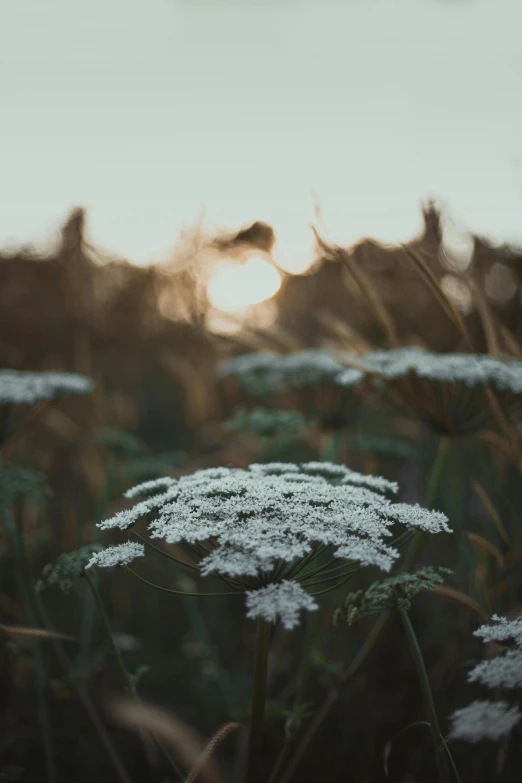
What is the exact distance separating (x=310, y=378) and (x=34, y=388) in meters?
1.59

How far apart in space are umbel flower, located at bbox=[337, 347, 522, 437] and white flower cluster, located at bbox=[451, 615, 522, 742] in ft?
4.12

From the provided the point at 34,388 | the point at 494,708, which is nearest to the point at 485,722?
the point at 494,708

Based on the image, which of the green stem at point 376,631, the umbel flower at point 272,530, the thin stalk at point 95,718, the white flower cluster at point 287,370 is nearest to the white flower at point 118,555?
the umbel flower at point 272,530

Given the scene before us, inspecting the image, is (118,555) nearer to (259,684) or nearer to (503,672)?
(259,684)

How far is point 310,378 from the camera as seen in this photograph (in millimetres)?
3479

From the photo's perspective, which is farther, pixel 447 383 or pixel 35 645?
pixel 447 383

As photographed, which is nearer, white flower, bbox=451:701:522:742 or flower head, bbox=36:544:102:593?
white flower, bbox=451:701:522:742

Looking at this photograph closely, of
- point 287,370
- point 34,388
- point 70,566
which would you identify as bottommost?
point 70,566

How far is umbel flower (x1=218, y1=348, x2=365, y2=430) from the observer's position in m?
3.51

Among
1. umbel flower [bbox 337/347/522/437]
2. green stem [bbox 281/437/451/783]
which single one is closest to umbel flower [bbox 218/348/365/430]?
umbel flower [bbox 337/347/522/437]

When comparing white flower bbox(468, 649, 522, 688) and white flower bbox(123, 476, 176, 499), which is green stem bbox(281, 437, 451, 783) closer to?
white flower bbox(468, 649, 522, 688)

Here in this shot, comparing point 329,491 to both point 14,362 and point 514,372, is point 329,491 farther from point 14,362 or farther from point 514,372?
point 14,362

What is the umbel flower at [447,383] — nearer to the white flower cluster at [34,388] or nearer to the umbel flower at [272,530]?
the umbel flower at [272,530]

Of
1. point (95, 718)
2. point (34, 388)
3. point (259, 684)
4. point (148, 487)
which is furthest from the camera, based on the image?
point (34, 388)
